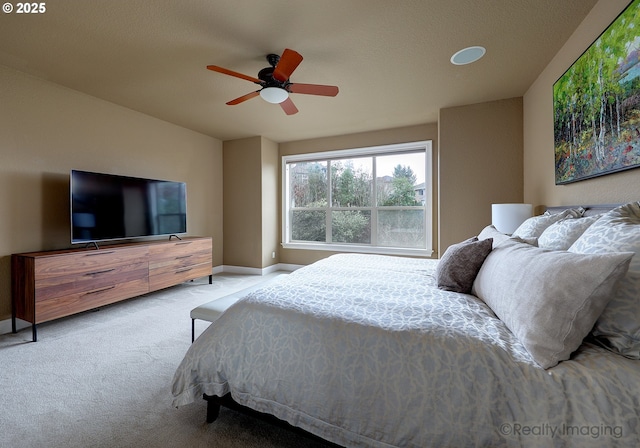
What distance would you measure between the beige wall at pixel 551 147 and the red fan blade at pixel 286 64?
6.60 ft

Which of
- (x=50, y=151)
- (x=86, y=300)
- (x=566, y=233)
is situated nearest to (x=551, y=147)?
(x=566, y=233)

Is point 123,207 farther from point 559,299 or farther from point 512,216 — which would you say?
point 512,216

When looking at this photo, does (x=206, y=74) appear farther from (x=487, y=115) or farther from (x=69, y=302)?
(x=487, y=115)

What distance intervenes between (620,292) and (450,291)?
745 mm

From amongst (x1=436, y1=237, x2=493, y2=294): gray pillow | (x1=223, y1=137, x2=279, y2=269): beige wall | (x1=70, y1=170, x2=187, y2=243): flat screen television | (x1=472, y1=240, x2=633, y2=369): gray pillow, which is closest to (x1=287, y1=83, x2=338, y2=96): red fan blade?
(x1=436, y1=237, x2=493, y2=294): gray pillow

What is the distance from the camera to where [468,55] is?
7.73 ft

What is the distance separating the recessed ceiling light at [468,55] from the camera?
7.47ft

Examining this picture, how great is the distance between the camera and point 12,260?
2516 mm

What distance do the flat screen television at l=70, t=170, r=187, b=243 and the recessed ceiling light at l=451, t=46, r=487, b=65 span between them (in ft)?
12.5

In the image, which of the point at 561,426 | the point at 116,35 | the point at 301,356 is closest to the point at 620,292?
the point at 561,426

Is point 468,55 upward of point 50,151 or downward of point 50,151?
upward

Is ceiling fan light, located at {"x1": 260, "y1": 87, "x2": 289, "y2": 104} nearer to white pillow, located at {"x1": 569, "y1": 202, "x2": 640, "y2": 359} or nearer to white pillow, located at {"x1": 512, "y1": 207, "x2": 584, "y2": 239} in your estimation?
white pillow, located at {"x1": 512, "y1": 207, "x2": 584, "y2": 239}

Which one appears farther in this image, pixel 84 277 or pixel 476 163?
pixel 476 163

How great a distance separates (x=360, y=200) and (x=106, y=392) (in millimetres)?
4034
